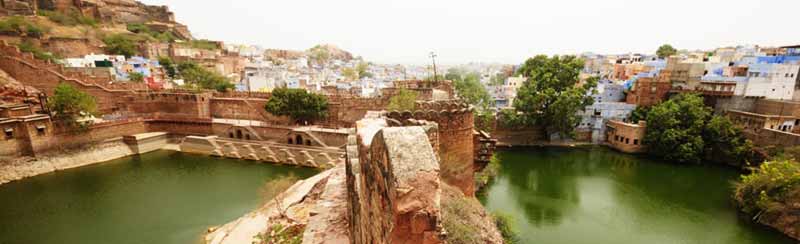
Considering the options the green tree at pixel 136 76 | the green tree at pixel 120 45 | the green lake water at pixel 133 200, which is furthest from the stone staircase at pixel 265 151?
the green tree at pixel 120 45

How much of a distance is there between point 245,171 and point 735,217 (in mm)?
18793

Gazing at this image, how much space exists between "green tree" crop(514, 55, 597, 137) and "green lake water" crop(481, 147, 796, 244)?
223cm

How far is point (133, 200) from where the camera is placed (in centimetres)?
1276

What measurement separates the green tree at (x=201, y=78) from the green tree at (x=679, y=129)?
28623mm

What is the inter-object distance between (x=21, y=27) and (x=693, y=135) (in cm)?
4807

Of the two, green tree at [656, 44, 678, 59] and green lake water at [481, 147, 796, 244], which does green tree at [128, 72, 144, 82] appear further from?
green tree at [656, 44, 678, 59]

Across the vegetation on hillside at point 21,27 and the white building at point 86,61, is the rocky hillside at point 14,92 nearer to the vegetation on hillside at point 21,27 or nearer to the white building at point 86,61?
the white building at point 86,61

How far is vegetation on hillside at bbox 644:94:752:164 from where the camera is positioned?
15.1m

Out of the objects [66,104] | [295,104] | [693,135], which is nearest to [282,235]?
[295,104]

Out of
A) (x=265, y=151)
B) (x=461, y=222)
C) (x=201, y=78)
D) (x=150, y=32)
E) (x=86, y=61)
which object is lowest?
(x=265, y=151)

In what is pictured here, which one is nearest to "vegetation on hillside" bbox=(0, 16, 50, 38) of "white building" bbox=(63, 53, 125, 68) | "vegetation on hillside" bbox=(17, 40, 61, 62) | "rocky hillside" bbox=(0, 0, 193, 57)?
"rocky hillside" bbox=(0, 0, 193, 57)

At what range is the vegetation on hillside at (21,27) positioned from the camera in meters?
27.3

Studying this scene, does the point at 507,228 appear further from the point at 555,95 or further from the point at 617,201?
the point at 555,95

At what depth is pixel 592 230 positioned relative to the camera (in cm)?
1005
